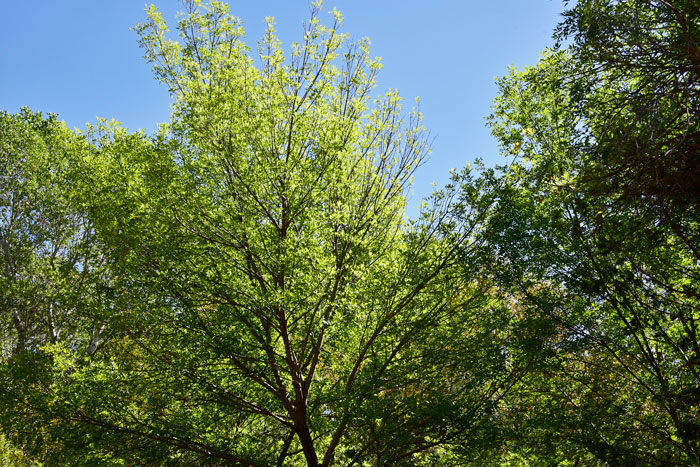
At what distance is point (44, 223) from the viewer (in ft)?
44.1

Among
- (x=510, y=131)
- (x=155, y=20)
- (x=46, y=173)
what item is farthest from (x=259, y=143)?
(x=46, y=173)

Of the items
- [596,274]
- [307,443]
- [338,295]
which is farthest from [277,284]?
[596,274]

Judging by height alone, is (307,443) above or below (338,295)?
below

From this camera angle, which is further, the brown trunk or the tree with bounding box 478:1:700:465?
the brown trunk

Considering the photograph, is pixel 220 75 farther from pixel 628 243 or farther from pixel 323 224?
pixel 628 243

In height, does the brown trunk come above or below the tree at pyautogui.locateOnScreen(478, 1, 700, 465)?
below

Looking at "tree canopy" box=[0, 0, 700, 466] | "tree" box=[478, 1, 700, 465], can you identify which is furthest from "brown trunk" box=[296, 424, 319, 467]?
"tree" box=[478, 1, 700, 465]

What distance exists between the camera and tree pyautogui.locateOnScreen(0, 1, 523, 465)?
6.88 metres

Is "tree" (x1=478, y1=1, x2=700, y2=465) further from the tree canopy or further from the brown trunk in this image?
the brown trunk

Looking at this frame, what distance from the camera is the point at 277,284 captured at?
7461mm

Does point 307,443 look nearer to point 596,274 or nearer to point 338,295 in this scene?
point 338,295

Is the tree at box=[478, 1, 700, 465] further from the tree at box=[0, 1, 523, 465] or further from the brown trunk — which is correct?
the brown trunk

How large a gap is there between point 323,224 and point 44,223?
11.0 meters

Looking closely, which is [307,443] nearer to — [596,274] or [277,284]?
[277,284]
